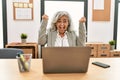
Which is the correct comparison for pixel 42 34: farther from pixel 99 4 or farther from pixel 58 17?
pixel 99 4

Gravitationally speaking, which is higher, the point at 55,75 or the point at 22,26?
the point at 22,26

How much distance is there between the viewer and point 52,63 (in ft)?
4.37

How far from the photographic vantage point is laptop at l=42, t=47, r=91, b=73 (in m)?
1.32

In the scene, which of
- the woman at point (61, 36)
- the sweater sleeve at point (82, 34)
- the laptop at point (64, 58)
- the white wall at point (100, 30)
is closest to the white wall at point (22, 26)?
the white wall at point (100, 30)

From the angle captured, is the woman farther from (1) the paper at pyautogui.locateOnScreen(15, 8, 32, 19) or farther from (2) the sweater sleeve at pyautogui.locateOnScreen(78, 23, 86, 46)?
(1) the paper at pyautogui.locateOnScreen(15, 8, 32, 19)

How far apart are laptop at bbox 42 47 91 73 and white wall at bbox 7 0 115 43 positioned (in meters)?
3.13

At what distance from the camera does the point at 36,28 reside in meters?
4.43

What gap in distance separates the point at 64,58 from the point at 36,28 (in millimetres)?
3182

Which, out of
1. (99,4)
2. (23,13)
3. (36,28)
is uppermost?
(99,4)

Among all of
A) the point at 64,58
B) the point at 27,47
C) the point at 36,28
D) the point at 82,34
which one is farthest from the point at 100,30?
the point at 64,58

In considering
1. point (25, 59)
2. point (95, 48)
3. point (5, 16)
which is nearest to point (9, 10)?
point (5, 16)

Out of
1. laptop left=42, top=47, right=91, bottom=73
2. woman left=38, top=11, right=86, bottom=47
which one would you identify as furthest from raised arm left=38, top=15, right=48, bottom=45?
laptop left=42, top=47, right=91, bottom=73

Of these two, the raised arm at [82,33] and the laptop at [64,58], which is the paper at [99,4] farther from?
the laptop at [64,58]

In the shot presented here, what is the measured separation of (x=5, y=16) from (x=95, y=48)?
225cm
